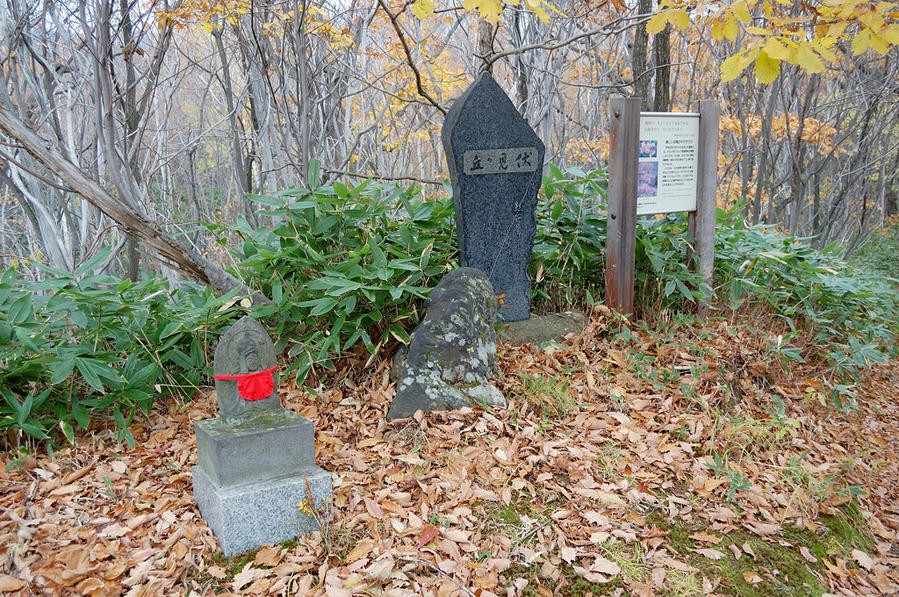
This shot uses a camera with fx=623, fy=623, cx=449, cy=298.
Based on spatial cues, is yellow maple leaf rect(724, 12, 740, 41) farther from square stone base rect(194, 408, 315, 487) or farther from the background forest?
square stone base rect(194, 408, 315, 487)

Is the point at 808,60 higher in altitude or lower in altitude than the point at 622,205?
higher

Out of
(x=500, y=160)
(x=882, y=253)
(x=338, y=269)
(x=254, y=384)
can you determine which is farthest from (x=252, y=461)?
(x=882, y=253)

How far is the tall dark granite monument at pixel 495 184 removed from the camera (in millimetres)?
4324

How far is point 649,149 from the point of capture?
185 inches

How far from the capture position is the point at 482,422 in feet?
11.4

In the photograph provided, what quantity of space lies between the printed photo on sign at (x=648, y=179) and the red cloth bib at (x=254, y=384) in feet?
10.5

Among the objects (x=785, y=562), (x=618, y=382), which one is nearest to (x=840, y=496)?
(x=785, y=562)

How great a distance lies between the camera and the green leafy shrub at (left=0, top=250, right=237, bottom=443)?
3180 mm

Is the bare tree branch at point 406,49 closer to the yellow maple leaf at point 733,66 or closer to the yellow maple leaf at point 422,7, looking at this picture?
the yellow maple leaf at point 422,7

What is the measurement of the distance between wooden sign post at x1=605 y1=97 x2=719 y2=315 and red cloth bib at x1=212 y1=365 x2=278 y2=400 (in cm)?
286

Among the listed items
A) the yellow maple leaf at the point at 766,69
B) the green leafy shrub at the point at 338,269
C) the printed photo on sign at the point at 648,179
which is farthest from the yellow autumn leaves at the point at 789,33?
the green leafy shrub at the point at 338,269

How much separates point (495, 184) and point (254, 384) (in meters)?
2.42

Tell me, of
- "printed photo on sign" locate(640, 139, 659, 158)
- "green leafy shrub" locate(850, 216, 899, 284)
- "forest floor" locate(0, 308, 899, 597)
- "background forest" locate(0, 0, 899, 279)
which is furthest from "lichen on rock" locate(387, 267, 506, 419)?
"green leafy shrub" locate(850, 216, 899, 284)

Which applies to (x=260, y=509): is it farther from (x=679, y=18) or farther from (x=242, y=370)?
(x=679, y=18)
